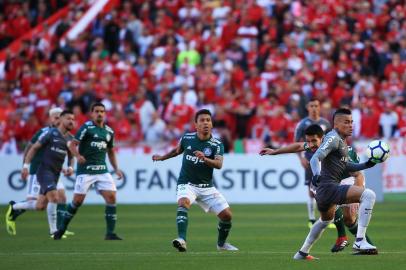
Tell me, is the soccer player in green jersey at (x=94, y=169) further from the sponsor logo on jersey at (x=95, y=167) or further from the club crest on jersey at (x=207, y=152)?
the club crest on jersey at (x=207, y=152)

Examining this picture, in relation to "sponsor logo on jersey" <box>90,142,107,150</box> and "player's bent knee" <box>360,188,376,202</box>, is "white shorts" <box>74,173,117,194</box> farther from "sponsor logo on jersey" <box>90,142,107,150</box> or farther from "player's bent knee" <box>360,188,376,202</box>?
"player's bent knee" <box>360,188,376,202</box>

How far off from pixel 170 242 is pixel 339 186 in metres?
4.37

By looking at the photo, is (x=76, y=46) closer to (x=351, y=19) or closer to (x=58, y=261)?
(x=351, y=19)

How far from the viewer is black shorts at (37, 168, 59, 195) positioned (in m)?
19.6

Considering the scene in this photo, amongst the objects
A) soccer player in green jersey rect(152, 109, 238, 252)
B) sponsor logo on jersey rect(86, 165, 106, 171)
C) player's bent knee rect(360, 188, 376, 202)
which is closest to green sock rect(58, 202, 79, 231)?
sponsor logo on jersey rect(86, 165, 106, 171)

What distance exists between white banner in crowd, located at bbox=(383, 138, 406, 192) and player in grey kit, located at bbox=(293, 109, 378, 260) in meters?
16.0

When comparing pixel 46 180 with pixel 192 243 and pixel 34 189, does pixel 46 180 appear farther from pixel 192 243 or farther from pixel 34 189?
pixel 192 243

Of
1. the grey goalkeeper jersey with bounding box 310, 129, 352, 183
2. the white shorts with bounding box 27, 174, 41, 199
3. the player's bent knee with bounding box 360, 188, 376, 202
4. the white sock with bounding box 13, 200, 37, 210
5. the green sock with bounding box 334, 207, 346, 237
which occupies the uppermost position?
the grey goalkeeper jersey with bounding box 310, 129, 352, 183

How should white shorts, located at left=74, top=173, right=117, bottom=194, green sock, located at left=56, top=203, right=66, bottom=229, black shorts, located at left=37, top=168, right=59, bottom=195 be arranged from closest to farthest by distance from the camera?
white shorts, located at left=74, top=173, right=117, bottom=194 < black shorts, located at left=37, top=168, right=59, bottom=195 < green sock, located at left=56, top=203, right=66, bottom=229

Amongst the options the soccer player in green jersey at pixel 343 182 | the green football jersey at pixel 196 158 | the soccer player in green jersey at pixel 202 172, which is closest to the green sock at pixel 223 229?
the soccer player in green jersey at pixel 202 172

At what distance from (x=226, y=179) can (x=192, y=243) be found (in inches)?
459

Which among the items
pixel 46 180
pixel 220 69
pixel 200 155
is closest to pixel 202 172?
pixel 200 155

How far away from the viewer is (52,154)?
19906mm

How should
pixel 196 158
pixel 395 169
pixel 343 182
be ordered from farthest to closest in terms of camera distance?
1. pixel 395 169
2. pixel 343 182
3. pixel 196 158
